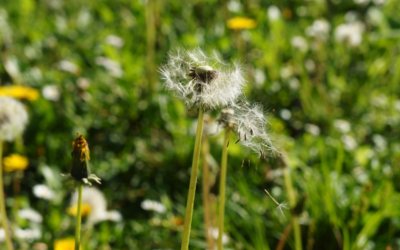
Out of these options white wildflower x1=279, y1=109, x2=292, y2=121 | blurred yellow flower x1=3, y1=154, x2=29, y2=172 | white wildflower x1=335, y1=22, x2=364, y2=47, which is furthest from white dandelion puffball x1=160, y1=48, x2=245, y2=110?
white wildflower x1=335, y1=22, x2=364, y2=47

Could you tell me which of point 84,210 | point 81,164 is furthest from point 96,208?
point 81,164

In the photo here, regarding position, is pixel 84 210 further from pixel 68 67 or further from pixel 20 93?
pixel 68 67

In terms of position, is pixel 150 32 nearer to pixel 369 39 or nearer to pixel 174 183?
pixel 174 183

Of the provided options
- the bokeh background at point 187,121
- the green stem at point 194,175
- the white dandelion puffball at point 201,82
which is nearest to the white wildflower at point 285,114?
the bokeh background at point 187,121

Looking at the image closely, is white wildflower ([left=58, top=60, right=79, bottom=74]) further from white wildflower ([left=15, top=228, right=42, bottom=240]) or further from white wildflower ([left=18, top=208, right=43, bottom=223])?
white wildflower ([left=15, top=228, right=42, bottom=240])

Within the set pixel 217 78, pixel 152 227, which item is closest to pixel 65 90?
pixel 152 227
